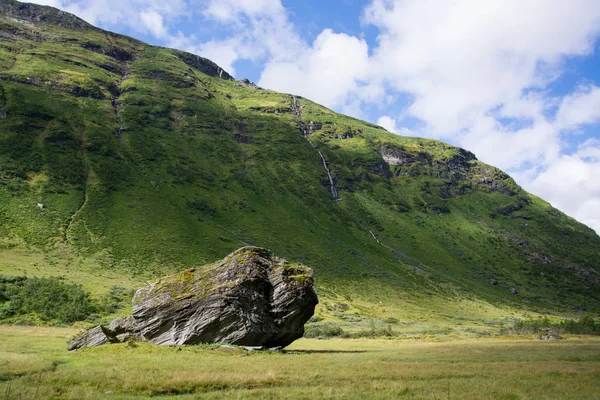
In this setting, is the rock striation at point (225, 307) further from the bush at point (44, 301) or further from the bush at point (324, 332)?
the bush at point (324, 332)

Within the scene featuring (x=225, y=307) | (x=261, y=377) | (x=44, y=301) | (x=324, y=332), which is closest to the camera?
(x=261, y=377)

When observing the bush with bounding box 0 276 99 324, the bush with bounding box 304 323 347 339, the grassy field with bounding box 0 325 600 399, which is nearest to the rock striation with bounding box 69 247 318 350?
the grassy field with bounding box 0 325 600 399

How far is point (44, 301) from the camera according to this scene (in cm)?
6391

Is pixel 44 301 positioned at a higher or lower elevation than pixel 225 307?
lower

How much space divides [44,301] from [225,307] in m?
41.8

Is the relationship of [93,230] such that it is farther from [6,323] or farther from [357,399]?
[357,399]

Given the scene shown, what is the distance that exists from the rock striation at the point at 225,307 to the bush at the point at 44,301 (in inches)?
1111

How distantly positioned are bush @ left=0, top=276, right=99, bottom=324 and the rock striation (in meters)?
28.2

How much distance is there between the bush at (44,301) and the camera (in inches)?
2377

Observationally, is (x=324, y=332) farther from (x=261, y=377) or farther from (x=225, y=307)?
(x=261, y=377)

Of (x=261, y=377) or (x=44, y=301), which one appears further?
(x=44, y=301)

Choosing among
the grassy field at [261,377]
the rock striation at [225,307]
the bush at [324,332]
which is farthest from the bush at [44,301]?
the bush at [324,332]

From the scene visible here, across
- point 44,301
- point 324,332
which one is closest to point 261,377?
point 324,332

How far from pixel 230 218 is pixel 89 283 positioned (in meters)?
85.9
